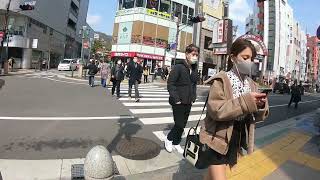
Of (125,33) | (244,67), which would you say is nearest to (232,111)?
(244,67)

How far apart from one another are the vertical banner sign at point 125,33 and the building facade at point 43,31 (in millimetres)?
10211

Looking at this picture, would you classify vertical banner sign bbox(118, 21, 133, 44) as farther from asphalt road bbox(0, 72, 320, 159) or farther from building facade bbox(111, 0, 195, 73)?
asphalt road bbox(0, 72, 320, 159)

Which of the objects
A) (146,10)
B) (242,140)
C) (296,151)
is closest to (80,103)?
(296,151)

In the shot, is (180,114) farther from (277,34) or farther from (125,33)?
Result: (277,34)

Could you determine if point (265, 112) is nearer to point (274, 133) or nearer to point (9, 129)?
point (9, 129)

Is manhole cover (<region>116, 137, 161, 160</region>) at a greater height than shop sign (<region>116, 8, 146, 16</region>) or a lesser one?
lesser

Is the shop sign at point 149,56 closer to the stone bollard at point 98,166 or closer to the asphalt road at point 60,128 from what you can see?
the asphalt road at point 60,128

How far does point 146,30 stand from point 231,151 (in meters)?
41.0

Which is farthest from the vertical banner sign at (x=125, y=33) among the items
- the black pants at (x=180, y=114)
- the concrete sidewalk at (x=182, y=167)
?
the black pants at (x=180, y=114)

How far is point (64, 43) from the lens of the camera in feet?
211

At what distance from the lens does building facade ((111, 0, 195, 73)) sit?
43.0 metres

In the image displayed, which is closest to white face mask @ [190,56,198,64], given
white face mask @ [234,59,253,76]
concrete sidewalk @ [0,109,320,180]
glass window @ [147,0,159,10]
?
concrete sidewalk @ [0,109,320,180]

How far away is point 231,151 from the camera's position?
10.3 feet

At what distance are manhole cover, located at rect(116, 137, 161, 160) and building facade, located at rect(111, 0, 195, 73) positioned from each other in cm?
3507
